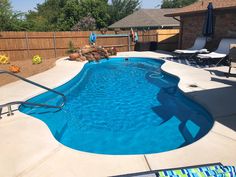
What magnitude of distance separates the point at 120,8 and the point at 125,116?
46.4 metres

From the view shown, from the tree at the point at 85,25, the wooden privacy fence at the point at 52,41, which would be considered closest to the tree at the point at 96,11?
the tree at the point at 85,25

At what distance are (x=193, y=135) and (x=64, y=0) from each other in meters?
43.2

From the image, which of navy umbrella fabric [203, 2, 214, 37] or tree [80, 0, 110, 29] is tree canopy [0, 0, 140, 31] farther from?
navy umbrella fabric [203, 2, 214, 37]

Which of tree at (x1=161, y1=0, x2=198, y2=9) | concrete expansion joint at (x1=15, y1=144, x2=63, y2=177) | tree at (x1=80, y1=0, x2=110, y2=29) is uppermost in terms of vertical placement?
tree at (x1=161, y1=0, x2=198, y2=9)

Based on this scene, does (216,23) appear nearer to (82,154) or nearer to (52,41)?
(52,41)

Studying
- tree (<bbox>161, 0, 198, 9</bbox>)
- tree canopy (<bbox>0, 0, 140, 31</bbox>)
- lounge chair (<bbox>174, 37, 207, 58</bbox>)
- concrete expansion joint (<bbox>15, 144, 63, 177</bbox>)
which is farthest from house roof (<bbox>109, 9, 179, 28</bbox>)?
tree (<bbox>161, 0, 198, 9</bbox>)

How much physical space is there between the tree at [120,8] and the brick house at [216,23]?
33806 millimetres

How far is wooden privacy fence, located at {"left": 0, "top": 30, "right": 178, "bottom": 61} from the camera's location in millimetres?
14938

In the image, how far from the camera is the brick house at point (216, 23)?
12.3m

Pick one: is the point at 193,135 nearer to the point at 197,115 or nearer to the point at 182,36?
the point at 197,115

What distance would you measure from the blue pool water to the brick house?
5209 mm

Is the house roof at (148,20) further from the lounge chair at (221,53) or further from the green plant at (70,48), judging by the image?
the lounge chair at (221,53)

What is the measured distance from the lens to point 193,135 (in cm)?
523

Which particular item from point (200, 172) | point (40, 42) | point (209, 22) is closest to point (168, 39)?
point (209, 22)
